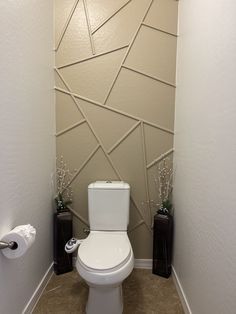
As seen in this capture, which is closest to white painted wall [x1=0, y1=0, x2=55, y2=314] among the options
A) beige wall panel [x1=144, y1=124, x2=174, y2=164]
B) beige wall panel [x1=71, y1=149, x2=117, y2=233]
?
beige wall panel [x1=71, y1=149, x2=117, y2=233]

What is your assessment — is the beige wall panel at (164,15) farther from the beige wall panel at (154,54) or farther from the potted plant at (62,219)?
the potted plant at (62,219)

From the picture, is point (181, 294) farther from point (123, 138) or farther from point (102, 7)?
point (102, 7)

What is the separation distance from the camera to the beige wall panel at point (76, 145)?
7.13ft

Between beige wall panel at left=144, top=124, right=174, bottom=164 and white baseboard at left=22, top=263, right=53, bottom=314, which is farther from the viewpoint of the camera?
beige wall panel at left=144, top=124, right=174, bottom=164

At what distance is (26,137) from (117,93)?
93 centimetres

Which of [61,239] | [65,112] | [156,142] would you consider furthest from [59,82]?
[61,239]

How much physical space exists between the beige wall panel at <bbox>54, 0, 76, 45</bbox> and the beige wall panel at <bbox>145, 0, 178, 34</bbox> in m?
0.68

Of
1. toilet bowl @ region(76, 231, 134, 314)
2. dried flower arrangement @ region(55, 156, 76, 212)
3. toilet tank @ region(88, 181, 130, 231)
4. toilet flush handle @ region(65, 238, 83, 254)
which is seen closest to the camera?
toilet bowl @ region(76, 231, 134, 314)

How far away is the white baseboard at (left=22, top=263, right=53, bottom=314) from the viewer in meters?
1.63

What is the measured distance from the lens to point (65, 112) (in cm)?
217

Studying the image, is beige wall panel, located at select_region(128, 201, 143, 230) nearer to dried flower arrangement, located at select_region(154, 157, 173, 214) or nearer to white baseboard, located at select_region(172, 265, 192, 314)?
dried flower arrangement, located at select_region(154, 157, 173, 214)

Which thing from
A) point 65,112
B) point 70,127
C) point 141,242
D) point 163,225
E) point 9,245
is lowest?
point 141,242

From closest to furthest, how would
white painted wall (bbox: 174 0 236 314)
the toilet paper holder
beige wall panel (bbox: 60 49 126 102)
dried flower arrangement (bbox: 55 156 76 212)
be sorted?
white painted wall (bbox: 174 0 236 314)
the toilet paper holder
beige wall panel (bbox: 60 49 126 102)
dried flower arrangement (bbox: 55 156 76 212)

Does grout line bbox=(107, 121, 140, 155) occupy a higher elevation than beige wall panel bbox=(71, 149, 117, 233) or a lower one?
higher
